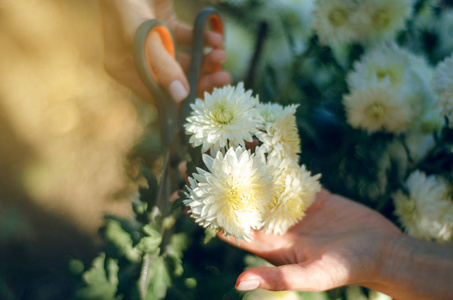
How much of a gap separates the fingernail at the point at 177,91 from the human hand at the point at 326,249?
259 millimetres

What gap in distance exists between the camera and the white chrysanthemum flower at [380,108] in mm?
758

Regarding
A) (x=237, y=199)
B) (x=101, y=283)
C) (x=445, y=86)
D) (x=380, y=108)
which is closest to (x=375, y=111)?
(x=380, y=108)

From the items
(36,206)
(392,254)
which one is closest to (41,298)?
(36,206)

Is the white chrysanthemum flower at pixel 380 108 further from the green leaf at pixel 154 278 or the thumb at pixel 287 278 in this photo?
the green leaf at pixel 154 278

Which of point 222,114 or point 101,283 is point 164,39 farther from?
point 101,283

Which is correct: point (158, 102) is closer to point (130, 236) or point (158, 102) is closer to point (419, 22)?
point (130, 236)

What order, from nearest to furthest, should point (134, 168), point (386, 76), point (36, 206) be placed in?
point (386, 76), point (134, 168), point (36, 206)

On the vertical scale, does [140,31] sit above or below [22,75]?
above

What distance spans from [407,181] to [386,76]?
9.2 inches

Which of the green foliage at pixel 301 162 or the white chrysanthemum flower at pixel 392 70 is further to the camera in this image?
the white chrysanthemum flower at pixel 392 70

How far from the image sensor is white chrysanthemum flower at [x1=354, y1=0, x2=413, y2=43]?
2.48ft

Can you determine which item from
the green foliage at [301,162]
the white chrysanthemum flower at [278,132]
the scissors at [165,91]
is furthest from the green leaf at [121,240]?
the white chrysanthemum flower at [278,132]

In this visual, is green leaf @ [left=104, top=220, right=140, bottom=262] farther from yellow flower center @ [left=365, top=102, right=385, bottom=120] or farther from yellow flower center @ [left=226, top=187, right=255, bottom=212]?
yellow flower center @ [left=365, top=102, right=385, bottom=120]

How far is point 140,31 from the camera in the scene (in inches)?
25.2
